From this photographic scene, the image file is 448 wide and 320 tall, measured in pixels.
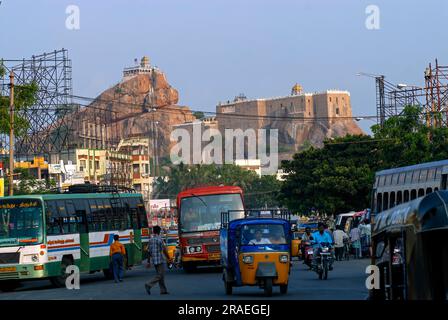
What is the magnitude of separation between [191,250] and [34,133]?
59679 mm

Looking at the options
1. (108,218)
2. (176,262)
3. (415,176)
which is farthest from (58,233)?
(176,262)

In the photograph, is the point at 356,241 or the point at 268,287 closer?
the point at 268,287

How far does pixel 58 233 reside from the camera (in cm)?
2978

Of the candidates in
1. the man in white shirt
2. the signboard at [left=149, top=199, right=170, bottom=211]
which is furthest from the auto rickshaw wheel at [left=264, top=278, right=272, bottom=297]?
the signboard at [left=149, top=199, right=170, bottom=211]

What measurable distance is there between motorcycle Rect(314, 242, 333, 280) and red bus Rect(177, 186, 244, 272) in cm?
632

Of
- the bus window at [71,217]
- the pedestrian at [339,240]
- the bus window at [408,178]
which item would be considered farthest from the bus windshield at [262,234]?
the pedestrian at [339,240]

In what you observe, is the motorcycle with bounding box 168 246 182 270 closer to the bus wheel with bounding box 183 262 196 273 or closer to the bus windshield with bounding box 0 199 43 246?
the bus wheel with bounding box 183 262 196 273

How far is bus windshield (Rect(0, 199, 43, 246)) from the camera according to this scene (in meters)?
28.5

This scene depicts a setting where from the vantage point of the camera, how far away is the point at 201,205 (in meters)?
34.5

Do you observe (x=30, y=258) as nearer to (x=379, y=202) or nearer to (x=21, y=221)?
(x=21, y=221)

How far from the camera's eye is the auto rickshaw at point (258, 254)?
21.9 meters

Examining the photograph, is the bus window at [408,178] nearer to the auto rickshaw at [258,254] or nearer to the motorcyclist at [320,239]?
the motorcyclist at [320,239]

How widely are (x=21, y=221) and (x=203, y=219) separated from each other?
24.5 ft

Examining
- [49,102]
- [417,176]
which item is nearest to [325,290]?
[417,176]
